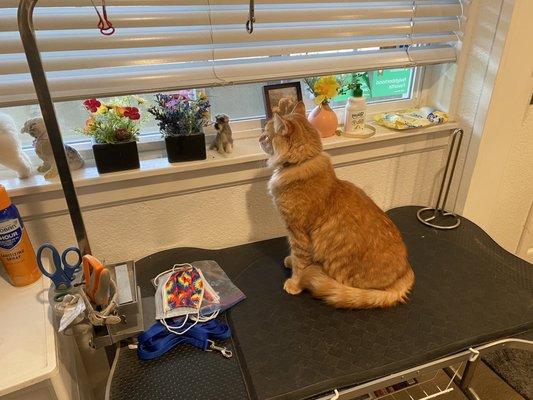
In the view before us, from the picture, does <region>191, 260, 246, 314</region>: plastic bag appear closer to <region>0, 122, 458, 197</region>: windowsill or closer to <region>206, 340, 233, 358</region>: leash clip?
<region>206, 340, 233, 358</region>: leash clip

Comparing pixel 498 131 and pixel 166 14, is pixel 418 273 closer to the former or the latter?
pixel 498 131

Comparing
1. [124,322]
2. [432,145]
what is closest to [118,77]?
[124,322]

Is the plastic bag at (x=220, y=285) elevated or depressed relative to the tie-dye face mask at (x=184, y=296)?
depressed

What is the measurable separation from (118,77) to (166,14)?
0.22 meters

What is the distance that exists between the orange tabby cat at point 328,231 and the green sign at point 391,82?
0.56m

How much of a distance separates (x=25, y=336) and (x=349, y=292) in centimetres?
80

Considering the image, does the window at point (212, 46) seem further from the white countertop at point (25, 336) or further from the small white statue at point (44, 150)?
the white countertop at point (25, 336)

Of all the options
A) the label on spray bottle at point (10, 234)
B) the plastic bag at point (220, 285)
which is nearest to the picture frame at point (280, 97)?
the plastic bag at point (220, 285)

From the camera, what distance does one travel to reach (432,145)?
1.55m

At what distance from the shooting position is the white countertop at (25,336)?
723 mm

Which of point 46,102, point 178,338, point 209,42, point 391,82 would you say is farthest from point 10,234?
point 391,82

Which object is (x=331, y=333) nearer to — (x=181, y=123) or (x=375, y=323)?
(x=375, y=323)

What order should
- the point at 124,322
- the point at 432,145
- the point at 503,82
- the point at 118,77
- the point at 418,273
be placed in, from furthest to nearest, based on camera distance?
the point at 432,145 < the point at 503,82 < the point at 418,273 < the point at 118,77 < the point at 124,322

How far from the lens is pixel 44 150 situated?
1.05 m
